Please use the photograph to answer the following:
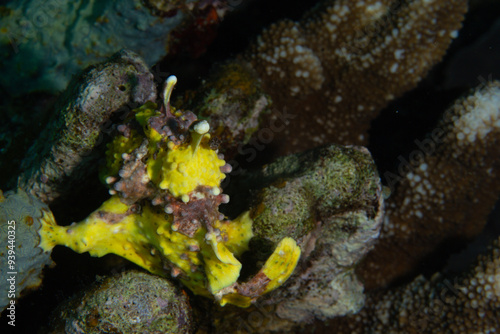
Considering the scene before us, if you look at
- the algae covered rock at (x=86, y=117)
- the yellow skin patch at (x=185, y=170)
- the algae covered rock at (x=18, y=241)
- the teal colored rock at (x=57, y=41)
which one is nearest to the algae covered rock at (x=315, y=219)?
the yellow skin patch at (x=185, y=170)

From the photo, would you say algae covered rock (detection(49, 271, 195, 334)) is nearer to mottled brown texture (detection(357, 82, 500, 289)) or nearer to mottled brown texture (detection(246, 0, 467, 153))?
mottled brown texture (detection(246, 0, 467, 153))

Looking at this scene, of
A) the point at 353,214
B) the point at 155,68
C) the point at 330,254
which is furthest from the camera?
the point at 155,68

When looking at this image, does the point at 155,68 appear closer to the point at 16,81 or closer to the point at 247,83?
the point at 247,83

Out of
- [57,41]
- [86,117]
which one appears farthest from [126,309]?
[57,41]

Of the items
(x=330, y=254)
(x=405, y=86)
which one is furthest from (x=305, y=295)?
(x=405, y=86)

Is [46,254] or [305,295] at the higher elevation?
[46,254]
